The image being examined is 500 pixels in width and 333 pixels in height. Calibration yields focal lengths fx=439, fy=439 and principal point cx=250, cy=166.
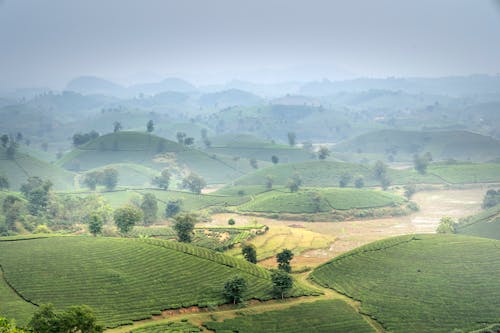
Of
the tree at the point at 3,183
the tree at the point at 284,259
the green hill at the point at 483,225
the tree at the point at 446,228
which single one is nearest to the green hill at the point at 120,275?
the tree at the point at 284,259

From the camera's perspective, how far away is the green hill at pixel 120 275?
2795 inches

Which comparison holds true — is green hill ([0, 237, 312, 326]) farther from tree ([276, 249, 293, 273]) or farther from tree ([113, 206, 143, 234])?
tree ([113, 206, 143, 234])

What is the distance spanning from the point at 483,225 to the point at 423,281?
56378 millimetres

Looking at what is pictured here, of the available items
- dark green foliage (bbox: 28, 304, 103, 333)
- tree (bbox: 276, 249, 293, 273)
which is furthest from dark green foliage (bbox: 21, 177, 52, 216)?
dark green foliage (bbox: 28, 304, 103, 333)

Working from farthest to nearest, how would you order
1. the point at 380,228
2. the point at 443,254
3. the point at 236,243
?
the point at 380,228 < the point at 236,243 < the point at 443,254

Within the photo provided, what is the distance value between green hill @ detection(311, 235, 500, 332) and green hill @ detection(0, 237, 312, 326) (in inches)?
463

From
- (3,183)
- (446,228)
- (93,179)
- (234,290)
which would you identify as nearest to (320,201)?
(446,228)

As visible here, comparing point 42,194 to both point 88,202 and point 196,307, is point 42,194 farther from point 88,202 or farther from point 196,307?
point 196,307

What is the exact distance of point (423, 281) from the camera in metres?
82.2

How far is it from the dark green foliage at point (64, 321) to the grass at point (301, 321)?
18701mm

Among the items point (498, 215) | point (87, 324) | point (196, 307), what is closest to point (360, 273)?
point (196, 307)

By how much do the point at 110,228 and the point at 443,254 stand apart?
274 feet

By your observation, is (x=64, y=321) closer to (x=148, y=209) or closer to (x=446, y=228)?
(x=148, y=209)

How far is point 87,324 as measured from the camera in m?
53.4
